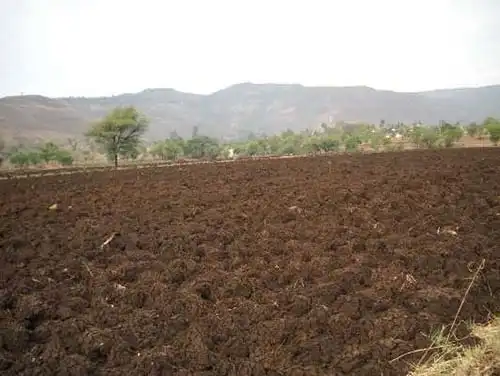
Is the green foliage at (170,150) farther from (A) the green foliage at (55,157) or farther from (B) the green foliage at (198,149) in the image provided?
(A) the green foliage at (55,157)

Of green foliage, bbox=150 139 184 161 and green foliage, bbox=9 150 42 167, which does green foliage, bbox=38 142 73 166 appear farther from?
green foliage, bbox=150 139 184 161

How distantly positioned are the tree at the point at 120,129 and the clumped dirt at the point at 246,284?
37.6 metres

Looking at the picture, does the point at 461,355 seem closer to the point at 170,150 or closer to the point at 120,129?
the point at 120,129

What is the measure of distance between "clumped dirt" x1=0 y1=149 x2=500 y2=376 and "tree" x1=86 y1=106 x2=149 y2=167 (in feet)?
124

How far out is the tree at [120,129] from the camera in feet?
158

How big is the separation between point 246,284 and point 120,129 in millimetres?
45363

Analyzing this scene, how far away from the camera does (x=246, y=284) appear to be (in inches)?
246

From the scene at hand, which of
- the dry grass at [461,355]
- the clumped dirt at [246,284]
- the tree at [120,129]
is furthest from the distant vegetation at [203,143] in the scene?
the dry grass at [461,355]

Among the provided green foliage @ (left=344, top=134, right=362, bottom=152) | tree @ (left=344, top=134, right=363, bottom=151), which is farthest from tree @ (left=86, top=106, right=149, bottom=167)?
tree @ (left=344, top=134, right=363, bottom=151)

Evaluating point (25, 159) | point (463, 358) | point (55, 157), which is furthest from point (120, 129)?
point (463, 358)

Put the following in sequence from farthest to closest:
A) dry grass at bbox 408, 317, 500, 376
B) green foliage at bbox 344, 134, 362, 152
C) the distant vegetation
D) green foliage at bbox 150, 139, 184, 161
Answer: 1. green foliage at bbox 150, 139, 184, 161
2. green foliage at bbox 344, 134, 362, 152
3. the distant vegetation
4. dry grass at bbox 408, 317, 500, 376

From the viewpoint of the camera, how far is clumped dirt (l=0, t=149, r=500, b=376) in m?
4.53

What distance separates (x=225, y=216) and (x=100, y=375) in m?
6.64

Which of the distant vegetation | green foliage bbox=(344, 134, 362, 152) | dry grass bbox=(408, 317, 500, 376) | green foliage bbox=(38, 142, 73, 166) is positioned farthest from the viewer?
green foliage bbox=(344, 134, 362, 152)
